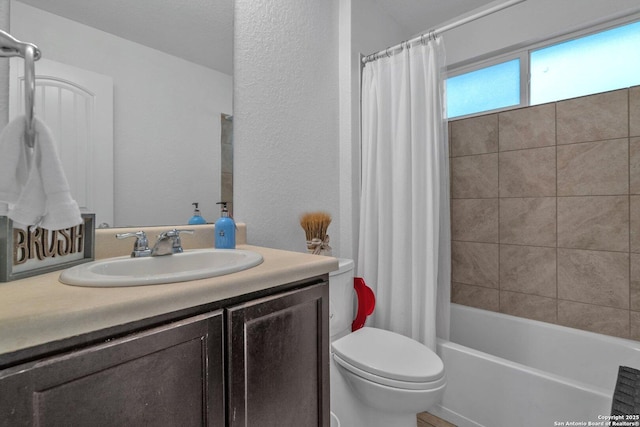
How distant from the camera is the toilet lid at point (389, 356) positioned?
117 cm

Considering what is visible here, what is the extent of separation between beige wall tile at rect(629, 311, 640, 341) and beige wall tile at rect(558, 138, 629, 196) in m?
0.70

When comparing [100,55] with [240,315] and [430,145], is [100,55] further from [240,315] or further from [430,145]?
[430,145]

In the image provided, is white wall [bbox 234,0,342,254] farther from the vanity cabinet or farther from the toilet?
the vanity cabinet

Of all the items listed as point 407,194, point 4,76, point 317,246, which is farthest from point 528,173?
point 4,76

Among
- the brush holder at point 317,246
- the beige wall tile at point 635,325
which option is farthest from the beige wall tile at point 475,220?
the brush holder at point 317,246

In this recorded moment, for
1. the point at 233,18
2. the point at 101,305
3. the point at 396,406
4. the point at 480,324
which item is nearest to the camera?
the point at 101,305

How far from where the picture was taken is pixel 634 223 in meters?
1.69

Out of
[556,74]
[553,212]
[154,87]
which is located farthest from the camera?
[556,74]

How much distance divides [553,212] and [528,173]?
0.30 m

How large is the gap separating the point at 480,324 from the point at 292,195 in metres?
1.65

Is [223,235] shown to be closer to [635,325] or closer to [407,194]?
[407,194]

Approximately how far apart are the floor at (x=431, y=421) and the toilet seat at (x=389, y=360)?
545 mm

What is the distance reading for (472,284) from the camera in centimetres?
225

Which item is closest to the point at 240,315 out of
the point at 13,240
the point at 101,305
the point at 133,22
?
the point at 101,305
